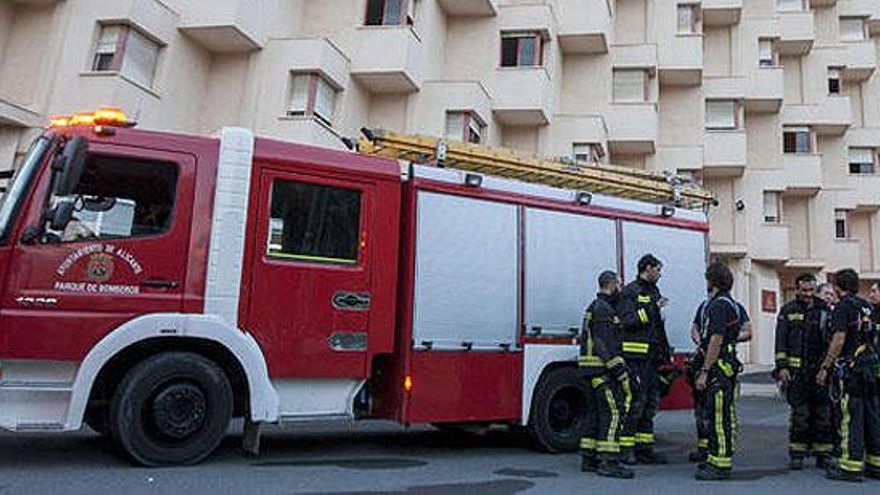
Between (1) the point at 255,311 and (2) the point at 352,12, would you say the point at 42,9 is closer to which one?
(2) the point at 352,12

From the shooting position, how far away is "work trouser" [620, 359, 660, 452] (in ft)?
24.0

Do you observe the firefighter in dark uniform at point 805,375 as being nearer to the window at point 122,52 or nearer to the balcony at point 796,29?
the window at point 122,52

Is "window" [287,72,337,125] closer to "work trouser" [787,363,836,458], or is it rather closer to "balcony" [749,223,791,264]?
"work trouser" [787,363,836,458]

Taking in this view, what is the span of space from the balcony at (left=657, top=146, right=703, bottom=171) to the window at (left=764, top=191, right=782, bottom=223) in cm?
344

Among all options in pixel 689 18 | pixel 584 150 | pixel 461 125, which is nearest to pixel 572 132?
pixel 584 150

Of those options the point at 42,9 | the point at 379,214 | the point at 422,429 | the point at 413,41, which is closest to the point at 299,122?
the point at 413,41

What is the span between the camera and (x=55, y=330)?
5957mm

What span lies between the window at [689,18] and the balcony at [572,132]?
6.63 meters

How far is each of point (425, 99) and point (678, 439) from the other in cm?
1466

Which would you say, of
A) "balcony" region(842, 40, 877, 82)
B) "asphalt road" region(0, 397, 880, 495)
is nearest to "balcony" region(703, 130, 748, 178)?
"balcony" region(842, 40, 877, 82)

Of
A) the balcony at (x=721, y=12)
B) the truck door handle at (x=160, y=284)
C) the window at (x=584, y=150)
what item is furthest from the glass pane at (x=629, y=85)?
the truck door handle at (x=160, y=284)

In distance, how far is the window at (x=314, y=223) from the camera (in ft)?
22.4

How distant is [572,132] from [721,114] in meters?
7.69

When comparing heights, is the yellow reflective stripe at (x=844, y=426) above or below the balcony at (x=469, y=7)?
below
